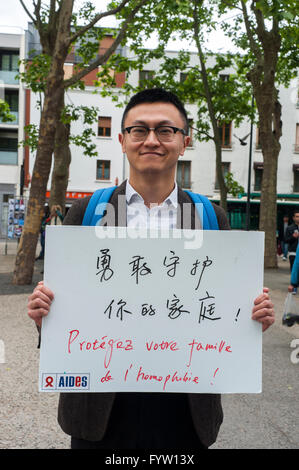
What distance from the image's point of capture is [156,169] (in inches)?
81.6

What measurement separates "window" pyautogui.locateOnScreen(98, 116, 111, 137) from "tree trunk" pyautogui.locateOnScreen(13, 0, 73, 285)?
29289 mm

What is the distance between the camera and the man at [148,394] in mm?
2010

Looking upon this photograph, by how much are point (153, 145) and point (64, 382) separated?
91 centimetres

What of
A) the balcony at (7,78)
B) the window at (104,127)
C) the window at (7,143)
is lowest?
the window at (7,143)

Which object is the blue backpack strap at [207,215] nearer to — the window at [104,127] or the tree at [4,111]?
the tree at [4,111]

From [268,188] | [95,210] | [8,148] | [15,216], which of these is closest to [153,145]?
[95,210]

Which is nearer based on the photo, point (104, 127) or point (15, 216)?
point (15, 216)

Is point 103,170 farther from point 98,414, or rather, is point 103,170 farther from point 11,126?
point 98,414

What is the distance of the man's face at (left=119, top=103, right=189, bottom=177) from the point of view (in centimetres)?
207

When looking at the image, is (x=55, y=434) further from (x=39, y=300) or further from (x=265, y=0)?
(x=265, y=0)

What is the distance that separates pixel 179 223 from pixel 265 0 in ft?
25.4

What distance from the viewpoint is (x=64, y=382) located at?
6.63 ft

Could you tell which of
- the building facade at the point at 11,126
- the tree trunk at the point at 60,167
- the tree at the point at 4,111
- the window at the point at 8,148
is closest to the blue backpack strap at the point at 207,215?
the tree at the point at 4,111
